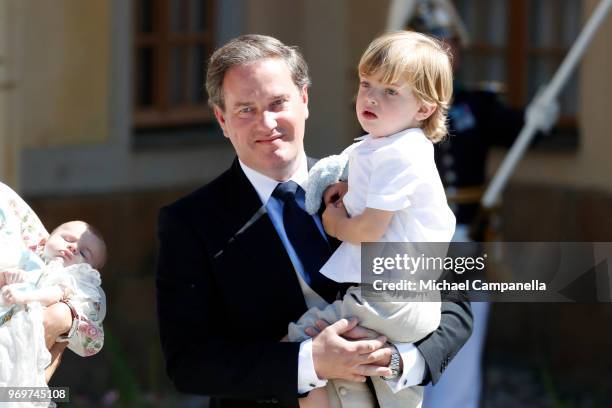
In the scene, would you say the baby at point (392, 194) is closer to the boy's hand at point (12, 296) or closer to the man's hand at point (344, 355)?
the man's hand at point (344, 355)

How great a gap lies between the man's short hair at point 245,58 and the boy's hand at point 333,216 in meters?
0.30

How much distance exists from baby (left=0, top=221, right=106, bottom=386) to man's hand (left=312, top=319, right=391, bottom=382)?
524mm

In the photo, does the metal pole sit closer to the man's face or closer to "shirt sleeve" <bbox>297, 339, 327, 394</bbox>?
the man's face

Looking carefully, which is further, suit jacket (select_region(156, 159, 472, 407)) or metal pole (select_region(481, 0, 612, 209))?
metal pole (select_region(481, 0, 612, 209))

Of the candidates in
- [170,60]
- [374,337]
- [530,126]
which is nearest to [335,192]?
[374,337]

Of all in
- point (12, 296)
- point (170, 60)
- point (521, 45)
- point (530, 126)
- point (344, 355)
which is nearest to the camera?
point (12, 296)

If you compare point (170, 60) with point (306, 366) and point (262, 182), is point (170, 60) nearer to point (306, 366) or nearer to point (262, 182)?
point (262, 182)

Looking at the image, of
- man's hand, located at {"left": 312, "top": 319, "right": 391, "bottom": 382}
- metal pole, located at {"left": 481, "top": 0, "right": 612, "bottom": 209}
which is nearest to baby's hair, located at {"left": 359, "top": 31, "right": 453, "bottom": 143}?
man's hand, located at {"left": 312, "top": 319, "right": 391, "bottom": 382}

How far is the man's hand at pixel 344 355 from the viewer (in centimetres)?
309

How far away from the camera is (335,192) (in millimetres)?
3236

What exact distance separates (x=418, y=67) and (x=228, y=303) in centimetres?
71

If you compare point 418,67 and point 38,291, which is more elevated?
point 418,67

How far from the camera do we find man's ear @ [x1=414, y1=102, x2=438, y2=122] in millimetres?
3162

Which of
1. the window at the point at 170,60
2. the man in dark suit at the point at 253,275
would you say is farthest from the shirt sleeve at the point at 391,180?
the window at the point at 170,60
